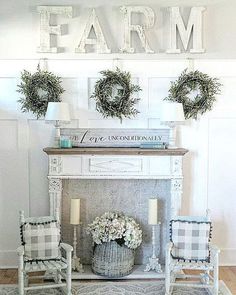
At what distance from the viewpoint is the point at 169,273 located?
4.12m

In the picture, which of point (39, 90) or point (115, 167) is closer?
point (115, 167)

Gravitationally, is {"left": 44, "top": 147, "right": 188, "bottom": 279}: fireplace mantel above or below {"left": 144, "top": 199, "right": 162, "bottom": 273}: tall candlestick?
above

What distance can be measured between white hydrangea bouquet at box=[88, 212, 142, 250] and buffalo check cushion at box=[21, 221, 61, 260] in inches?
17.0

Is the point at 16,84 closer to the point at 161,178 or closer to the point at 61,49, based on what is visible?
the point at 61,49

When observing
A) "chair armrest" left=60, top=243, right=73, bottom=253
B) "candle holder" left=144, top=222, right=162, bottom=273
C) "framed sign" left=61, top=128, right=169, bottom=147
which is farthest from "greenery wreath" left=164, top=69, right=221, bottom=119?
"chair armrest" left=60, top=243, right=73, bottom=253

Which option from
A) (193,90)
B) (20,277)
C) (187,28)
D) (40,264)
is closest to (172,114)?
(193,90)

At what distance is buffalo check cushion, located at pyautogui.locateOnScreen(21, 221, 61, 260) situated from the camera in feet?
13.6

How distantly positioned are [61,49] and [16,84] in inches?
25.0

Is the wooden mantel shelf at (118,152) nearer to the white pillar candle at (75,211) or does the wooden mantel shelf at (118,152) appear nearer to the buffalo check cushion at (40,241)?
the white pillar candle at (75,211)

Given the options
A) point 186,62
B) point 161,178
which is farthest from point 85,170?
point 186,62

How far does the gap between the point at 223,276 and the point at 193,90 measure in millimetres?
2057

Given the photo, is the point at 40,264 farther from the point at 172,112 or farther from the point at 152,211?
the point at 172,112

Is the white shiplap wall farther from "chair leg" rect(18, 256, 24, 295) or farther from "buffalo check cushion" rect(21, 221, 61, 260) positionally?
"chair leg" rect(18, 256, 24, 295)

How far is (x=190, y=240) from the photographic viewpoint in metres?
4.26
